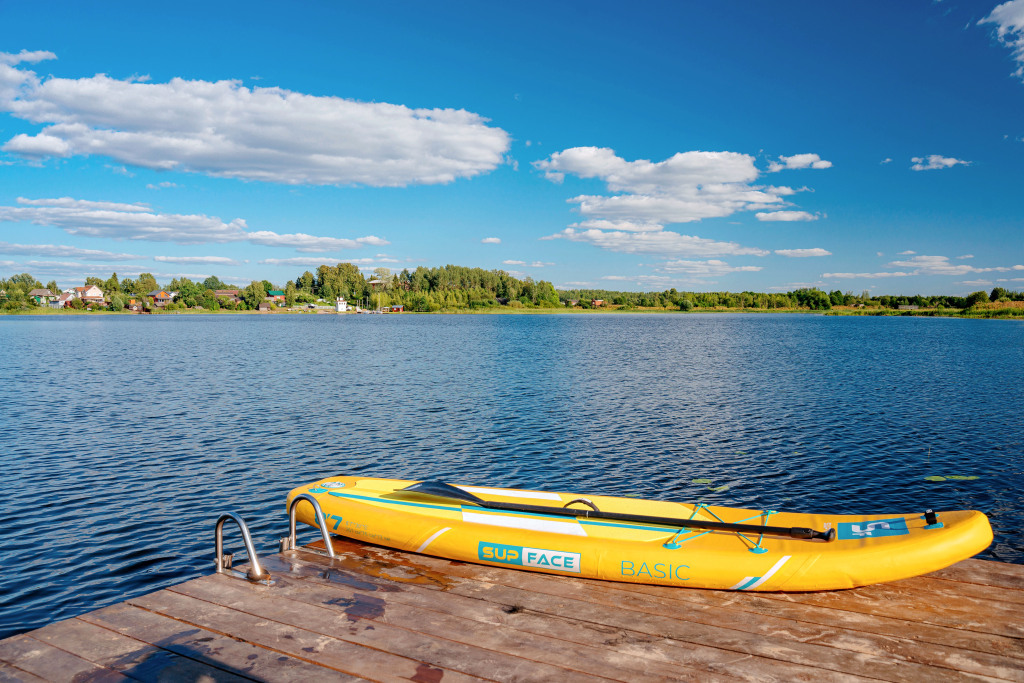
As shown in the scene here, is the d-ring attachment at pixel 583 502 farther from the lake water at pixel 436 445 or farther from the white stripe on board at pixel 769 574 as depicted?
the lake water at pixel 436 445

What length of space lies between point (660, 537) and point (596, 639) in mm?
1945

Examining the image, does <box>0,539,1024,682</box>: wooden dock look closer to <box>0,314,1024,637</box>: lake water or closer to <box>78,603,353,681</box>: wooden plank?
<box>78,603,353,681</box>: wooden plank

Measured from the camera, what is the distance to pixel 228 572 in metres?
6.73

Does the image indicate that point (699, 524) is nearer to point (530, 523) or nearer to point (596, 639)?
point (530, 523)

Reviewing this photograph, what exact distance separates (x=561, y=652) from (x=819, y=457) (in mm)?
14857

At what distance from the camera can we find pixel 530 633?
17.3 ft

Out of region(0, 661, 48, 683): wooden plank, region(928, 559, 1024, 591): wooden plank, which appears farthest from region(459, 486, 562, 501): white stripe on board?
region(0, 661, 48, 683): wooden plank

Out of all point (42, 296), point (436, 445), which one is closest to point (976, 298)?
point (436, 445)

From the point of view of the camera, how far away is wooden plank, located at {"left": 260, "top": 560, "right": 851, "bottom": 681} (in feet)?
15.1

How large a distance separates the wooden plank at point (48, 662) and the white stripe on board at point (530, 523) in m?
3.85

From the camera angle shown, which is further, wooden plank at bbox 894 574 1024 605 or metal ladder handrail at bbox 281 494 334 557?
metal ladder handrail at bbox 281 494 334 557

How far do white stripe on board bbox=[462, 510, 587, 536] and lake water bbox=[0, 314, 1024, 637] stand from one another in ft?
16.3

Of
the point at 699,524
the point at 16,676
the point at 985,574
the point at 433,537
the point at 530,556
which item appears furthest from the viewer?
the point at 433,537

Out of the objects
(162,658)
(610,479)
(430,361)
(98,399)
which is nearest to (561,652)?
(162,658)
